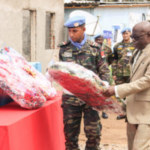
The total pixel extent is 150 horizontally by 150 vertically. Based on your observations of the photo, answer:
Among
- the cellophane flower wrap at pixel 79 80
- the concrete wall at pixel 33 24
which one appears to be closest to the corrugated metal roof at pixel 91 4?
the concrete wall at pixel 33 24

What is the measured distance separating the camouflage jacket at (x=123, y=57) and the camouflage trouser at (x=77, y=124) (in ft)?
14.7

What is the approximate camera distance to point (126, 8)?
57.1 feet

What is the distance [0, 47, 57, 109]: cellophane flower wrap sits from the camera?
3.43m

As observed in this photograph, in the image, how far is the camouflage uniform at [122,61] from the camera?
29.0 feet

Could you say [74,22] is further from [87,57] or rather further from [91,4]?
[91,4]

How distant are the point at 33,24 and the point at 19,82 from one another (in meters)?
9.29

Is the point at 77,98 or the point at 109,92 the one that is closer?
the point at 109,92

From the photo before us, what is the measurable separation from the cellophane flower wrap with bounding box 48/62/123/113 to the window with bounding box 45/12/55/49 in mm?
10161

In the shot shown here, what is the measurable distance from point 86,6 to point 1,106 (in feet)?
45.8

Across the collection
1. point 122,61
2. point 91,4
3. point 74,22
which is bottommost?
point 122,61

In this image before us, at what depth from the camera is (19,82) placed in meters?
3.50

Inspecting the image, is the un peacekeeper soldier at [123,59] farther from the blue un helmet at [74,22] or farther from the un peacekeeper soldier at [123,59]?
the blue un helmet at [74,22]

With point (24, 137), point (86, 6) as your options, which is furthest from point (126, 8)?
point (24, 137)

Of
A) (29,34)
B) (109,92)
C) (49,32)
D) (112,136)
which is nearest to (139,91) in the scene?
(109,92)
